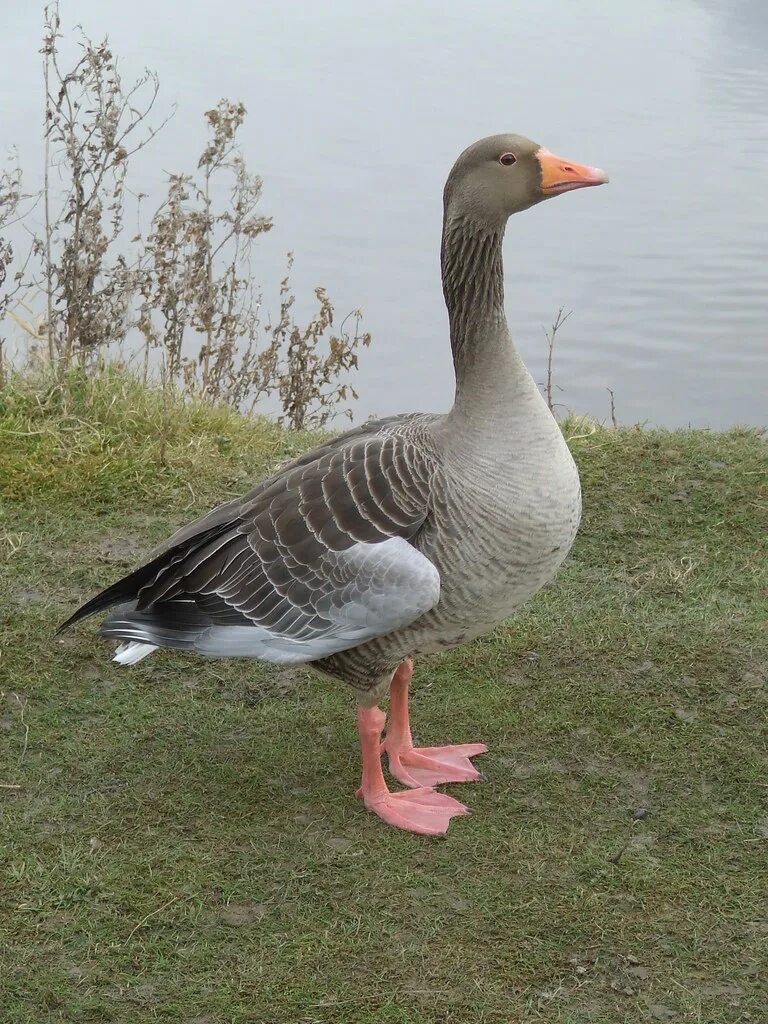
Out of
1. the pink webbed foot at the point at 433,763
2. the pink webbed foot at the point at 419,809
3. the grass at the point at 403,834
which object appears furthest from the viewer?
the pink webbed foot at the point at 433,763

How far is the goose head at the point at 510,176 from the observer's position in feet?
12.0

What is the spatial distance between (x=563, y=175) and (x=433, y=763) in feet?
6.68

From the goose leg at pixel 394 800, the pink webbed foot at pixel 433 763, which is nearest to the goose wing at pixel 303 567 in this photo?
the goose leg at pixel 394 800

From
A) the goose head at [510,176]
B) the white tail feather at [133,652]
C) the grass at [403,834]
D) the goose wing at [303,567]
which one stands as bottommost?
the grass at [403,834]

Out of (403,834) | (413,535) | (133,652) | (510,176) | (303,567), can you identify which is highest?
(510,176)

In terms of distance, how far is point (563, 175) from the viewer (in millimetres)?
3664

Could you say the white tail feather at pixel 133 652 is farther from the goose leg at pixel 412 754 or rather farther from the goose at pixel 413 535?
the goose leg at pixel 412 754

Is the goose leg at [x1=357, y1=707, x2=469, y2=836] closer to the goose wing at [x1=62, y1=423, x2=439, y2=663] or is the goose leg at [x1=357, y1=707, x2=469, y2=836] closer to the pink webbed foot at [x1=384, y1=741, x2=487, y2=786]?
the pink webbed foot at [x1=384, y1=741, x2=487, y2=786]

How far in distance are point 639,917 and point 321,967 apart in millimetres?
968

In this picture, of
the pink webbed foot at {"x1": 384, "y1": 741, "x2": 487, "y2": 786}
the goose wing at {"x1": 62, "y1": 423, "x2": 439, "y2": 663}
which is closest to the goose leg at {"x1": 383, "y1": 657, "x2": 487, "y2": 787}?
the pink webbed foot at {"x1": 384, "y1": 741, "x2": 487, "y2": 786}

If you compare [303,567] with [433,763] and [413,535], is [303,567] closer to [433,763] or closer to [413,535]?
[413,535]

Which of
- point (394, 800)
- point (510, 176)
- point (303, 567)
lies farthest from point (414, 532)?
point (510, 176)

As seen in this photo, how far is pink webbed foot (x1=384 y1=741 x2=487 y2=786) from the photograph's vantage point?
422 centimetres

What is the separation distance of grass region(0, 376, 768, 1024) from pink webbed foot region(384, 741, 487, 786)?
0.06 m
